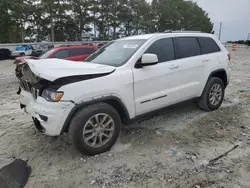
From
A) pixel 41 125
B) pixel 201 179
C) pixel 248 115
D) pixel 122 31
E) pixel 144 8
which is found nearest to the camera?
pixel 201 179

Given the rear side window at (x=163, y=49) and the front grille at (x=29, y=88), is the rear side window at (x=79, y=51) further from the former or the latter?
the rear side window at (x=163, y=49)

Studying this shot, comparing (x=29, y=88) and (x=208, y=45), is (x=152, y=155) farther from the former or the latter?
(x=208, y=45)

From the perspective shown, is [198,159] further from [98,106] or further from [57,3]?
[57,3]

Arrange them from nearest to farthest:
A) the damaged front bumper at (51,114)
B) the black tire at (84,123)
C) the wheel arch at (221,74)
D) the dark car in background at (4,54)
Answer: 1. the damaged front bumper at (51,114)
2. the black tire at (84,123)
3. the wheel arch at (221,74)
4. the dark car in background at (4,54)

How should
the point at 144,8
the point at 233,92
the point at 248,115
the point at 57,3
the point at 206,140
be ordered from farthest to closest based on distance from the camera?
1. the point at 144,8
2. the point at 57,3
3. the point at 233,92
4. the point at 248,115
5. the point at 206,140

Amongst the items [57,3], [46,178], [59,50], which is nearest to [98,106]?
[46,178]

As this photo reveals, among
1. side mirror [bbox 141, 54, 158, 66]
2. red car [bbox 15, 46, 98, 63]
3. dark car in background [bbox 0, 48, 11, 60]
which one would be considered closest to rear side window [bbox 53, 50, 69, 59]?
red car [bbox 15, 46, 98, 63]

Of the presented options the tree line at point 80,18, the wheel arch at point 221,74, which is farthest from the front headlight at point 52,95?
the tree line at point 80,18

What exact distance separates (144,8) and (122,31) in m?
6.63

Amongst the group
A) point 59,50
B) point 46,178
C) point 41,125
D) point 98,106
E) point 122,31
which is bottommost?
point 46,178

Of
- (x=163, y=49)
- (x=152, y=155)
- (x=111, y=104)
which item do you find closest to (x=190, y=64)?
(x=163, y=49)

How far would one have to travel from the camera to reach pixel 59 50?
8914mm

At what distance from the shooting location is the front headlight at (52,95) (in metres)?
2.67

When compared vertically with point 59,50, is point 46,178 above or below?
below
